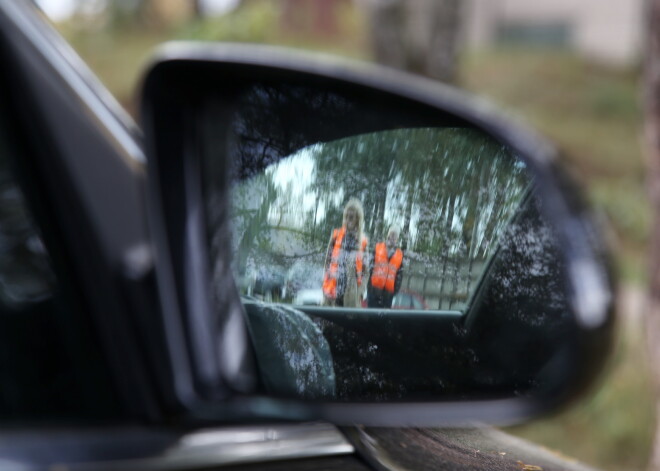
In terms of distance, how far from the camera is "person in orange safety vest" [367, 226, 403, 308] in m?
1.08

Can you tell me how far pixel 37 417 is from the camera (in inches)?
59.5

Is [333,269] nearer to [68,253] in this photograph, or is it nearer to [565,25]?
[68,253]

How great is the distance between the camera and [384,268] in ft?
3.57

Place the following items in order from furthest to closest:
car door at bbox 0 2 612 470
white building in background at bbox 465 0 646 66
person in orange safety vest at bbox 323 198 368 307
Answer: white building in background at bbox 465 0 646 66 < car door at bbox 0 2 612 470 < person in orange safety vest at bbox 323 198 368 307

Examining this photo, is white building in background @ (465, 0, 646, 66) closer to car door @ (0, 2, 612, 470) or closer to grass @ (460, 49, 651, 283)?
grass @ (460, 49, 651, 283)

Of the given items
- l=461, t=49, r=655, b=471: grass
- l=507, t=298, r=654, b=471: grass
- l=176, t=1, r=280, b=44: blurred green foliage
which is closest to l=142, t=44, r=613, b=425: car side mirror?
l=461, t=49, r=655, b=471: grass

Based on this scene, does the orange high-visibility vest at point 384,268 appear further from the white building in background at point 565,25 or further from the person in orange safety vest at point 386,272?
the white building in background at point 565,25

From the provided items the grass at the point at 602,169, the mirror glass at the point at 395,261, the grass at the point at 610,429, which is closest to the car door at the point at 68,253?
the mirror glass at the point at 395,261

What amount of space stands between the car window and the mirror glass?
0.41m

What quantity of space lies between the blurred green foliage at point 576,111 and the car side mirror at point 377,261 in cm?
368

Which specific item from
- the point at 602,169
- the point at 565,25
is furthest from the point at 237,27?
the point at 565,25

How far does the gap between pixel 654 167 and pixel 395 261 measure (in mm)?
2639

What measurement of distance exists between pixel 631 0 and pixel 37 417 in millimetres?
22298

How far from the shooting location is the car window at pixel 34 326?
155 centimetres
